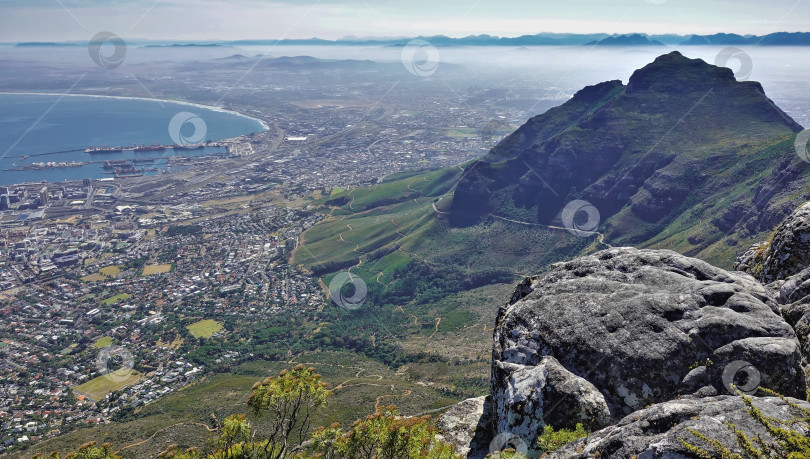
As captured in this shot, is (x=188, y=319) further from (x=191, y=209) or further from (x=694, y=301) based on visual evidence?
(x=694, y=301)

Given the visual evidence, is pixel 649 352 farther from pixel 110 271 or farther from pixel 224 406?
pixel 110 271

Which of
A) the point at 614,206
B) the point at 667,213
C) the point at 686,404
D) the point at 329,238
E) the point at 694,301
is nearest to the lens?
the point at 686,404

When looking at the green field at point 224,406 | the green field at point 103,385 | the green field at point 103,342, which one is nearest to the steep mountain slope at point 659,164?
the green field at point 224,406

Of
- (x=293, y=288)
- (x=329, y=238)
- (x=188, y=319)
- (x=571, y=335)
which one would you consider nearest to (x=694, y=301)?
(x=571, y=335)

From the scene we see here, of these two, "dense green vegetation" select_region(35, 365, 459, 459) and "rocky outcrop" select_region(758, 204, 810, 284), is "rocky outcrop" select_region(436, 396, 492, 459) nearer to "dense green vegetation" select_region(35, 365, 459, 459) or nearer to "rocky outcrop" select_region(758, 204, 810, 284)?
"dense green vegetation" select_region(35, 365, 459, 459)

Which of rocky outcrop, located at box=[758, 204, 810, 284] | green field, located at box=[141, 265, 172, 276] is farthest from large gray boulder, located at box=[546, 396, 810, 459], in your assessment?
green field, located at box=[141, 265, 172, 276]

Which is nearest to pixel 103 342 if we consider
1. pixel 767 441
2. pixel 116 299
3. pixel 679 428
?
pixel 116 299

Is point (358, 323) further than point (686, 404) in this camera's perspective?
Yes

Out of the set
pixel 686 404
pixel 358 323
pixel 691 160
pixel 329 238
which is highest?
pixel 686 404
